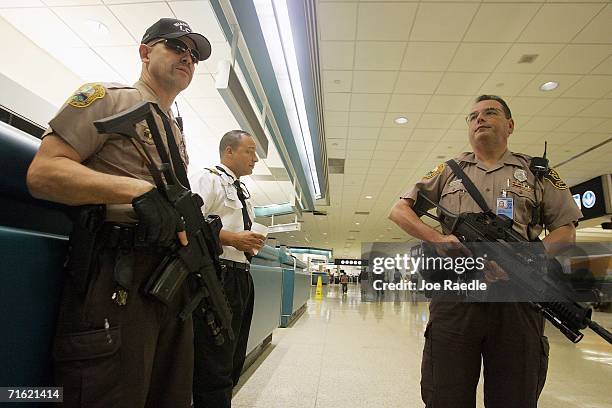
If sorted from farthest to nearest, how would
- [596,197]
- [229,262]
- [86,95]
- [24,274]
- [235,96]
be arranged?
1. [596,197]
2. [235,96]
3. [229,262]
4. [86,95]
5. [24,274]

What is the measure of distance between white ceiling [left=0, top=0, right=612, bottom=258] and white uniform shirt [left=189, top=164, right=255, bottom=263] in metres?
2.65

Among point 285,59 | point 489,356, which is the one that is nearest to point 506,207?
point 489,356

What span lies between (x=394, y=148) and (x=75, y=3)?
583 cm

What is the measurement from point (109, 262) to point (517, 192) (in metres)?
1.33

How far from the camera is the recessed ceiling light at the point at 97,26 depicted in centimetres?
367

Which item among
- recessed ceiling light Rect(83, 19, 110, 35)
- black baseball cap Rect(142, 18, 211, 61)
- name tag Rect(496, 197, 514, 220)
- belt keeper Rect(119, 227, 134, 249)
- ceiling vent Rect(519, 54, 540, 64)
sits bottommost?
belt keeper Rect(119, 227, 134, 249)

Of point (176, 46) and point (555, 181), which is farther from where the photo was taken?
point (555, 181)

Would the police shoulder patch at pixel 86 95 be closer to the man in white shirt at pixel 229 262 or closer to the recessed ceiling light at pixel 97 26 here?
the man in white shirt at pixel 229 262

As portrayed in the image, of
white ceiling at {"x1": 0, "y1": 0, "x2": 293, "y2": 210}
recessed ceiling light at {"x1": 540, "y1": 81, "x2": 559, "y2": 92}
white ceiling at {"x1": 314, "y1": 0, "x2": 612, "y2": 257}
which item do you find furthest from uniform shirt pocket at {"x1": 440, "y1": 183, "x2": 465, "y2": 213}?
recessed ceiling light at {"x1": 540, "y1": 81, "x2": 559, "y2": 92}

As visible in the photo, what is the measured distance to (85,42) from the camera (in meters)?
4.00

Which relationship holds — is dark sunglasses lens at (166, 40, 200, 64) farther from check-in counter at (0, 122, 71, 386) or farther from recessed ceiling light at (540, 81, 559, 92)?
recessed ceiling light at (540, 81, 559, 92)

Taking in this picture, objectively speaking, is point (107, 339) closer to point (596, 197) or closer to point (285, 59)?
point (285, 59)

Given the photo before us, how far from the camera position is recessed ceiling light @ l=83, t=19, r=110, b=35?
3670mm

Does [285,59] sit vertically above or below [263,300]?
above
